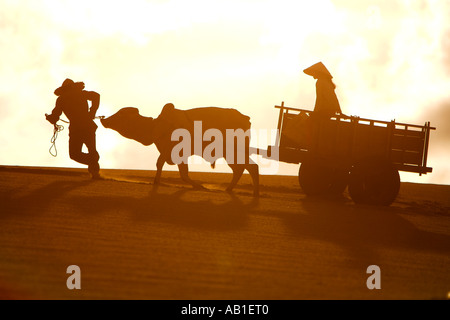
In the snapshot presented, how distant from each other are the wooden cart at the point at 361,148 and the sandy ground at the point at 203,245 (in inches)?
27.7

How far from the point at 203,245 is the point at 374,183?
7147 millimetres

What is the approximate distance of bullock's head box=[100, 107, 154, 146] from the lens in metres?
17.7

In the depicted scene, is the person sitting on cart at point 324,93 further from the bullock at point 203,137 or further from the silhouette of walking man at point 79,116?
the silhouette of walking man at point 79,116

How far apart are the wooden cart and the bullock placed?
3.77 feet

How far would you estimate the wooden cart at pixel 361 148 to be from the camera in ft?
52.3

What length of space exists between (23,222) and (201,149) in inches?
277

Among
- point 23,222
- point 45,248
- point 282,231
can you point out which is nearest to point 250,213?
point 282,231

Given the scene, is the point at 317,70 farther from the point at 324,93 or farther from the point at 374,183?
the point at 374,183

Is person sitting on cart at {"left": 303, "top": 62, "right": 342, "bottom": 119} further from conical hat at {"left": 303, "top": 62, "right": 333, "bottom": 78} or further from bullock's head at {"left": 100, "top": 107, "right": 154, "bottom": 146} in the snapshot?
bullock's head at {"left": 100, "top": 107, "right": 154, "bottom": 146}

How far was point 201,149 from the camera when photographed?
56.9ft

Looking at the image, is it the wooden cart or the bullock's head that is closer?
the wooden cart

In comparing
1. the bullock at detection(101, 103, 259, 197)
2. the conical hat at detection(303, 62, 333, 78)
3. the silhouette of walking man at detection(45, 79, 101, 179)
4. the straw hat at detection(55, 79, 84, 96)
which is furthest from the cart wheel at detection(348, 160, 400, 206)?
the straw hat at detection(55, 79, 84, 96)

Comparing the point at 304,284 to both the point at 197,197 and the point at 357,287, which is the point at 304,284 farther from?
the point at 197,197

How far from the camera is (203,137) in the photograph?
56.5 feet
